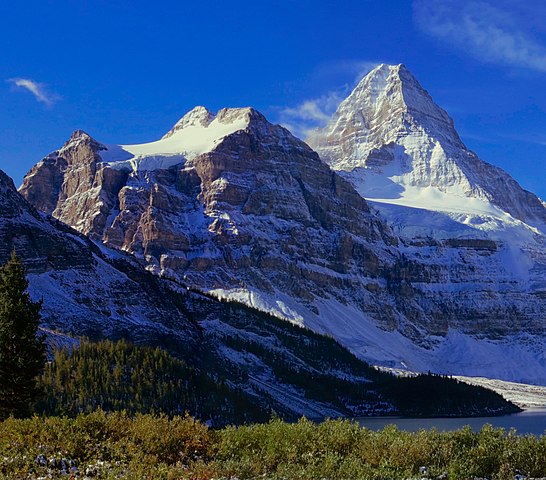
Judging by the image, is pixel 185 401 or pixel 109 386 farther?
pixel 185 401

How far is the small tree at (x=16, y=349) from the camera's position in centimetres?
4847

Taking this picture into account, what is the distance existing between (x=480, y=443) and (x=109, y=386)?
313 ft

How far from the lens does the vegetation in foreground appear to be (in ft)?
84.6

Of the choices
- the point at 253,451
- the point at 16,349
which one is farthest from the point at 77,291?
the point at 253,451

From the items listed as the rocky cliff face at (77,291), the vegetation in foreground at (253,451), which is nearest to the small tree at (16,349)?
the vegetation in foreground at (253,451)

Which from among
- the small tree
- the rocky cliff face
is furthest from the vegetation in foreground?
the rocky cliff face

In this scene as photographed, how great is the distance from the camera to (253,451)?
2900 centimetres

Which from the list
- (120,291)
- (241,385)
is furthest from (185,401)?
(120,291)

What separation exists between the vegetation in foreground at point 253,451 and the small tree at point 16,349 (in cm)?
1689

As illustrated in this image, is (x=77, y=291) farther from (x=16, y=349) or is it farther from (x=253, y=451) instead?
(x=253, y=451)

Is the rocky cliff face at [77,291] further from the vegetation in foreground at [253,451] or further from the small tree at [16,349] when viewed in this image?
the vegetation in foreground at [253,451]

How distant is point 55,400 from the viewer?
105 metres

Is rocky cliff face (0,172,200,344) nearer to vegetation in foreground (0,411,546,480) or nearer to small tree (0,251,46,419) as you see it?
small tree (0,251,46,419)

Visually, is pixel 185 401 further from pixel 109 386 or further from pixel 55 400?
pixel 55 400
